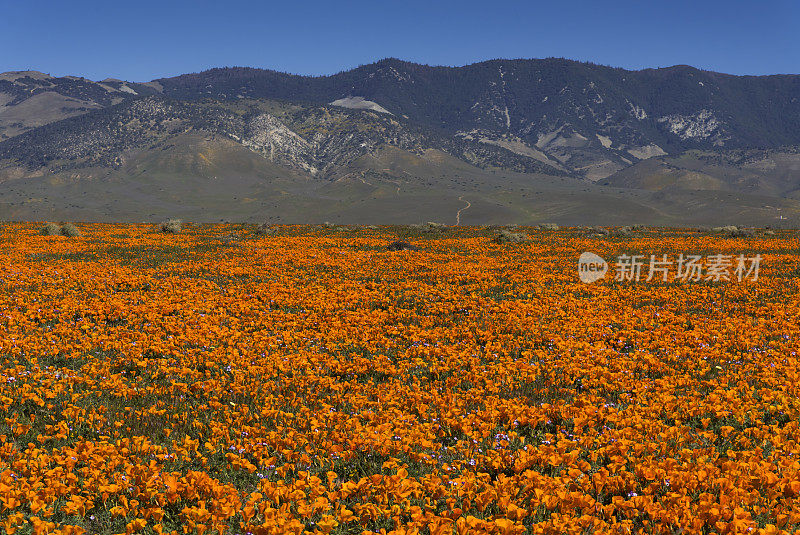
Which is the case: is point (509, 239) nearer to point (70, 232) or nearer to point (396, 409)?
point (396, 409)

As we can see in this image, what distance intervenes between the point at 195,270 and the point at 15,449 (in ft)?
46.7

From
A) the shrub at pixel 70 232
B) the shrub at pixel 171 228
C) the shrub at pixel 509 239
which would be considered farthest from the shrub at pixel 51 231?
the shrub at pixel 509 239

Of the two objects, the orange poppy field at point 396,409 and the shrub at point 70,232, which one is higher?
the shrub at point 70,232

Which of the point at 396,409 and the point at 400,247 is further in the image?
the point at 400,247

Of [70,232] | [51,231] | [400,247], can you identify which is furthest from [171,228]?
[400,247]

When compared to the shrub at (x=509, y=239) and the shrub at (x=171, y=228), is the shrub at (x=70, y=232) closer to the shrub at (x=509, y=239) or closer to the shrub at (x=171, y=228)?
the shrub at (x=171, y=228)

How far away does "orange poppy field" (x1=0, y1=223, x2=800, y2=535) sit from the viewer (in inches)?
175

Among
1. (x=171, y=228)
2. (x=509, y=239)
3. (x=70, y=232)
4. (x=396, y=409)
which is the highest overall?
(x=509, y=239)

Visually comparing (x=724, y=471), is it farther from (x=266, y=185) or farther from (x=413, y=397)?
(x=266, y=185)

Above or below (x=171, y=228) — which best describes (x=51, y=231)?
below

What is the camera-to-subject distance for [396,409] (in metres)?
6.71

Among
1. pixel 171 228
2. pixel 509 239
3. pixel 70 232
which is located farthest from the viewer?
pixel 171 228

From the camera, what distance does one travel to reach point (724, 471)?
5066mm

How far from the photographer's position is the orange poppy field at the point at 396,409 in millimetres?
4441
